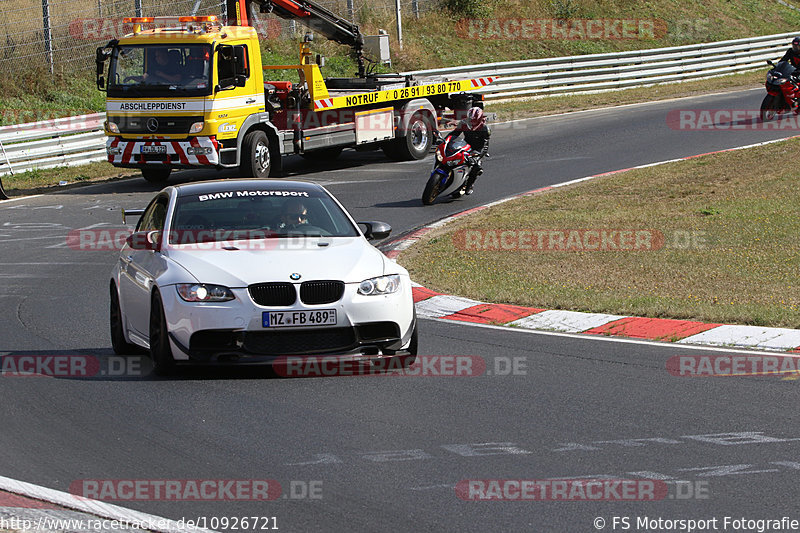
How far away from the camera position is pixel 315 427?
286 inches

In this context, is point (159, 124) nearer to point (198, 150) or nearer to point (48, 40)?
point (198, 150)

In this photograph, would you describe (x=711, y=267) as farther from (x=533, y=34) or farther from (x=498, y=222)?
(x=533, y=34)

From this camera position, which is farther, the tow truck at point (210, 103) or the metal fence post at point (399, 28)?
the metal fence post at point (399, 28)

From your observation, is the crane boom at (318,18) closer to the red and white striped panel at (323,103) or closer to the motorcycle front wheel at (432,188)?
the red and white striped panel at (323,103)

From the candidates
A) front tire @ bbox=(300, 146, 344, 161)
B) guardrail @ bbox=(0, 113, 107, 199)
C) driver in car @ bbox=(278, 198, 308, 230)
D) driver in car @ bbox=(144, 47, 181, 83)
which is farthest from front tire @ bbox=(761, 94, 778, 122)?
driver in car @ bbox=(278, 198, 308, 230)

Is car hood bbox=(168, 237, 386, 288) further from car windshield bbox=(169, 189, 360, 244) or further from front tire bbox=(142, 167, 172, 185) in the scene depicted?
front tire bbox=(142, 167, 172, 185)

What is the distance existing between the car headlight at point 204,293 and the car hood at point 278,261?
0.04 metres

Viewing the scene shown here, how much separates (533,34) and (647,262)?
A: 3047 cm

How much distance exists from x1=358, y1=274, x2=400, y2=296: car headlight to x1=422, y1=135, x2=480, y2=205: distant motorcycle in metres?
10.5

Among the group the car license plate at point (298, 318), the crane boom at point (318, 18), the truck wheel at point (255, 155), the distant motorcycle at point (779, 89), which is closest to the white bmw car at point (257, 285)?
the car license plate at point (298, 318)

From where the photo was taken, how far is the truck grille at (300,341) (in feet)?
27.0

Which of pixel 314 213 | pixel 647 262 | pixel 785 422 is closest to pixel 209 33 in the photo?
pixel 647 262

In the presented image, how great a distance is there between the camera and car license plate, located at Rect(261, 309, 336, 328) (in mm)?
8164

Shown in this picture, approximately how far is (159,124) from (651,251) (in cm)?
988
